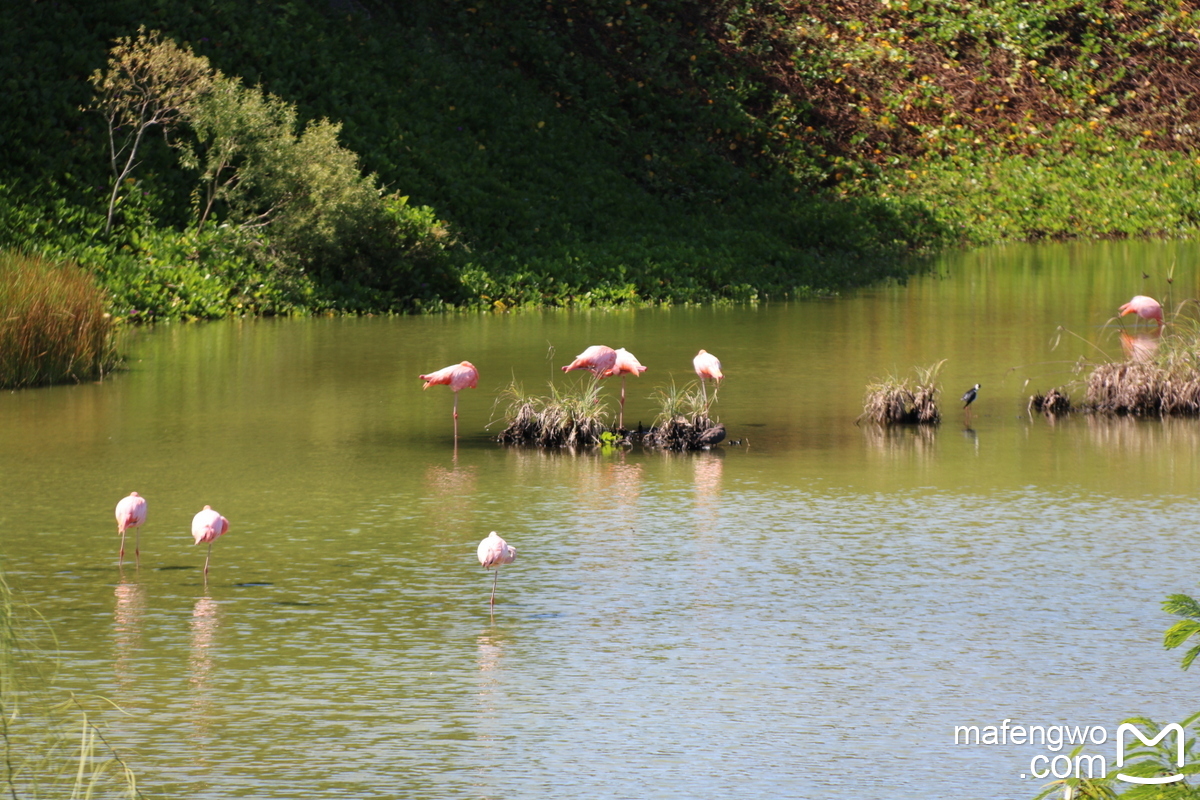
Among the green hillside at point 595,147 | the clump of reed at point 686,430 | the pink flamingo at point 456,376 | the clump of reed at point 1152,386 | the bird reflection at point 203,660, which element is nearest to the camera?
the bird reflection at point 203,660

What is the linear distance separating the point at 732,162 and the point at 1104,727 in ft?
120

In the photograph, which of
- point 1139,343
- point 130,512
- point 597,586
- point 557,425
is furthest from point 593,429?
point 1139,343

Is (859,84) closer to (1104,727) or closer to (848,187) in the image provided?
(848,187)

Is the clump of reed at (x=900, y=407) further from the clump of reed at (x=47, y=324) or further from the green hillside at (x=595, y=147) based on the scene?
the green hillside at (x=595, y=147)

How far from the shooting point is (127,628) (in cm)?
1013

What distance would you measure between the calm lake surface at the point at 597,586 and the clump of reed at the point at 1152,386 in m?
0.47

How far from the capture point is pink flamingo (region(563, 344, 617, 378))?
58.1 feet

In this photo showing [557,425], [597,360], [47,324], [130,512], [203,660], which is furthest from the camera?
[47,324]

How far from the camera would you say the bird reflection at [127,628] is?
9.19m

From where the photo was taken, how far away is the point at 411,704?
866cm

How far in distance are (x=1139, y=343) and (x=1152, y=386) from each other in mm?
5725

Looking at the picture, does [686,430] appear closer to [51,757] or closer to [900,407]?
[900,407]

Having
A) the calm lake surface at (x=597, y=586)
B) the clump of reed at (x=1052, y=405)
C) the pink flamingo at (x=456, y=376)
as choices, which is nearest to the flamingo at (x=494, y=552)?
the calm lake surface at (x=597, y=586)

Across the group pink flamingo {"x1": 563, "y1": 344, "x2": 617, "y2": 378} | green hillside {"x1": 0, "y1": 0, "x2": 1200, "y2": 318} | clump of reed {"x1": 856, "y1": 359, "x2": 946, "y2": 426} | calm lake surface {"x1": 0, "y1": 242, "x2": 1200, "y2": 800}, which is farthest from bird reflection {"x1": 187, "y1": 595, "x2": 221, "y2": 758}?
green hillside {"x1": 0, "y1": 0, "x2": 1200, "y2": 318}
